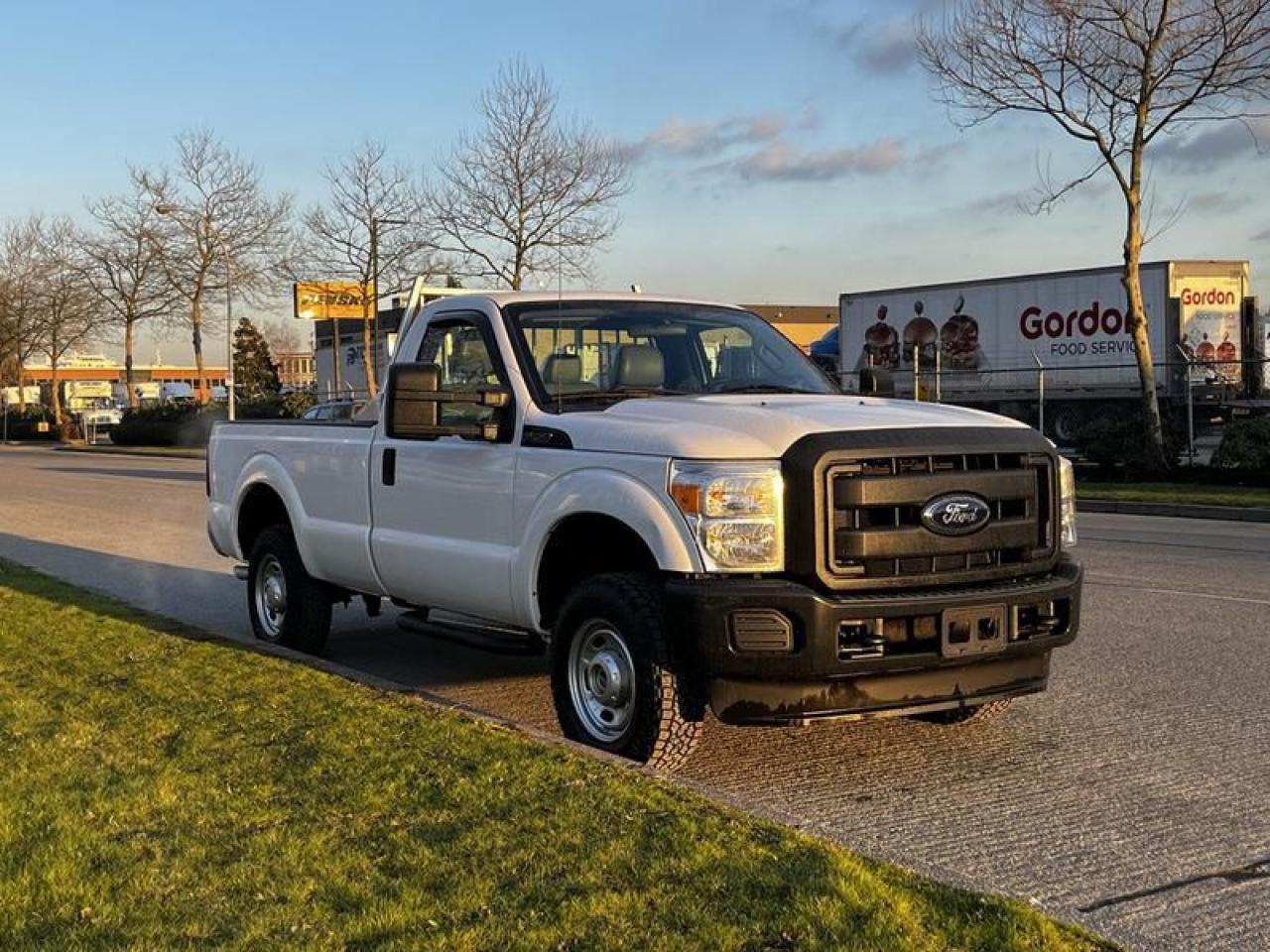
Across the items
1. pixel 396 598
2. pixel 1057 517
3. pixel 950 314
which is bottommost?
pixel 396 598

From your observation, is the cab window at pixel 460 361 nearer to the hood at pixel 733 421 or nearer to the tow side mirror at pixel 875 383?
the hood at pixel 733 421

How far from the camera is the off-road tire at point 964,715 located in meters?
6.06

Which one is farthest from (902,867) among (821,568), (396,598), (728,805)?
(396,598)

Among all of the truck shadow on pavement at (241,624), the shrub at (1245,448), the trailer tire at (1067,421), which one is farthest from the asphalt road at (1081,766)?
the trailer tire at (1067,421)

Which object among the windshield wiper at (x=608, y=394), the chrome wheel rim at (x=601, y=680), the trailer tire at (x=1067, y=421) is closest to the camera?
the chrome wheel rim at (x=601, y=680)

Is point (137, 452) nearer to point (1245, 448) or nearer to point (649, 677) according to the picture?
point (1245, 448)

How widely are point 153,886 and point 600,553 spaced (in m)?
2.43

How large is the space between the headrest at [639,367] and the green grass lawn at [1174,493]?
1460 cm

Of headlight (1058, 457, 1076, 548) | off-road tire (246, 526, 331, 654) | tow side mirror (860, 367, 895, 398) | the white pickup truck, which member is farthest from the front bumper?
off-road tire (246, 526, 331, 654)

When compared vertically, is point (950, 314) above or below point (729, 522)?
above

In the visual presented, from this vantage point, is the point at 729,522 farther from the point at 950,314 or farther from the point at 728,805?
the point at 950,314

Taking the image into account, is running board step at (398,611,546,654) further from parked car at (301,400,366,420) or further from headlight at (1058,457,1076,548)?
headlight at (1058,457,1076,548)

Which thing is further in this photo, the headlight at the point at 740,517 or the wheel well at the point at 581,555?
the wheel well at the point at 581,555

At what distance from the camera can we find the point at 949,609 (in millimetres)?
4918
